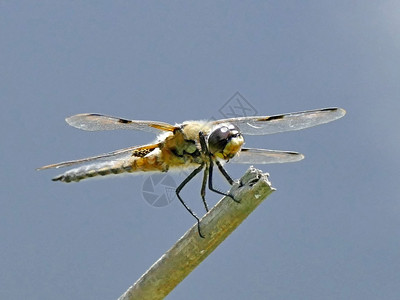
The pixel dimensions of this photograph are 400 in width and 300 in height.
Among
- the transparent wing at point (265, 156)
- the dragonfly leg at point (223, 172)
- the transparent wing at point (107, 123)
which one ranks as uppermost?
the transparent wing at point (107, 123)

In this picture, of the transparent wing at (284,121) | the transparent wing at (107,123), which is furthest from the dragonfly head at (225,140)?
the transparent wing at (107,123)

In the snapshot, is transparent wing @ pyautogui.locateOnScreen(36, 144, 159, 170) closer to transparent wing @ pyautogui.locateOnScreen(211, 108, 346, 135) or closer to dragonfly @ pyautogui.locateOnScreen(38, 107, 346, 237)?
dragonfly @ pyautogui.locateOnScreen(38, 107, 346, 237)

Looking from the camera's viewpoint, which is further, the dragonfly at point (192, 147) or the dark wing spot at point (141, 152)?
the dark wing spot at point (141, 152)

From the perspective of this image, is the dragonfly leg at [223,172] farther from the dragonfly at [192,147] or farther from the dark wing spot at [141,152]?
the dark wing spot at [141,152]

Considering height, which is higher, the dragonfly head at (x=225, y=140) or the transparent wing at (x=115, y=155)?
the transparent wing at (x=115, y=155)

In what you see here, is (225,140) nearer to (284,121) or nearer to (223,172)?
(223,172)

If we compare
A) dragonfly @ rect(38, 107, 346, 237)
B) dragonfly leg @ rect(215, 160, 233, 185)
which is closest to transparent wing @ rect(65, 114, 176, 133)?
dragonfly @ rect(38, 107, 346, 237)

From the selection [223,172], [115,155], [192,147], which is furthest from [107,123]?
[223,172]

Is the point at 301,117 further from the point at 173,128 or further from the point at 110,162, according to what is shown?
the point at 110,162
